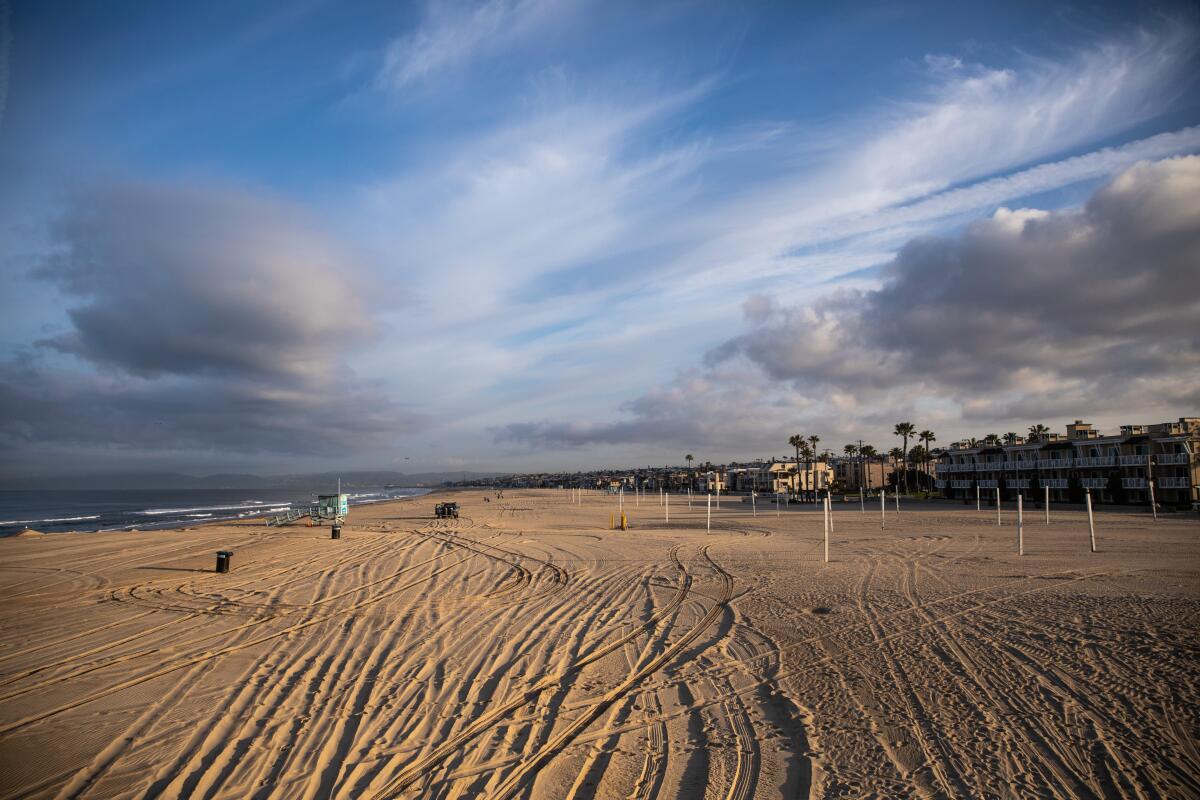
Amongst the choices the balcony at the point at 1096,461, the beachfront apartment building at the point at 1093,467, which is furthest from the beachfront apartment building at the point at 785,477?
the balcony at the point at 1096,461

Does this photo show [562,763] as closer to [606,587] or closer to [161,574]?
[606,587]

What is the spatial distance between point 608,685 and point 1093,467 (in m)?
68.4

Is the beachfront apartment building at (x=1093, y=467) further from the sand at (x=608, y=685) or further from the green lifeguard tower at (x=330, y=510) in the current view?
the green lifeguard tower at (x=330, y=510)

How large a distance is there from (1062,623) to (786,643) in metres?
5.20

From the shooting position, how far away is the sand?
17.7 ft

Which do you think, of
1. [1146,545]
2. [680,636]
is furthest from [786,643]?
[1146,545]

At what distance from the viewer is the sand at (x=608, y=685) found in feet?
17.7

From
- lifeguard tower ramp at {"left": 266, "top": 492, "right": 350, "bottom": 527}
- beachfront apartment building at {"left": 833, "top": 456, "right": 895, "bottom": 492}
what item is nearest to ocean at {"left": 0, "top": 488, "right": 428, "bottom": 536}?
lifeguard tower ramp at {"left": 266, "top": 492, "right": 350, "bottom": 527}

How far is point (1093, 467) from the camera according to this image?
5612 centimetres

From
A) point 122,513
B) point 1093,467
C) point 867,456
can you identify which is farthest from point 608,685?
point 867,456

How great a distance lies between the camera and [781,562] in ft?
61.1

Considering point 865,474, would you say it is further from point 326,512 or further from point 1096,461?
point 326,512

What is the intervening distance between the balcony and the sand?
5082cm

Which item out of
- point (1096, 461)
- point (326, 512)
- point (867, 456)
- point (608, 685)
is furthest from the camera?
point (867, 456)
